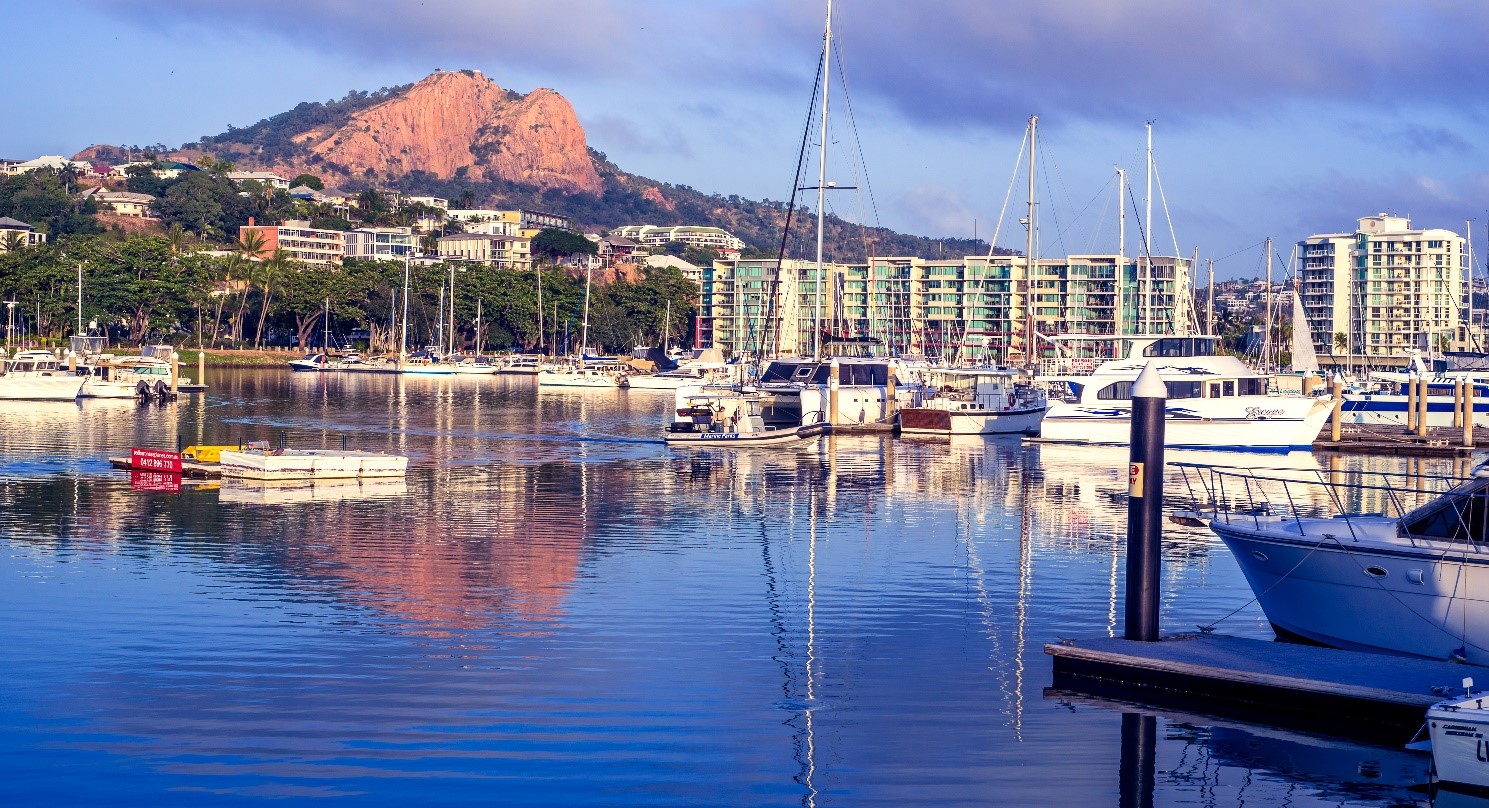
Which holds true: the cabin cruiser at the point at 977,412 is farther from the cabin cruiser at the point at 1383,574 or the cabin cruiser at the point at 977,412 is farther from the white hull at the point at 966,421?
the cabin cruiser at the point at 1383,574

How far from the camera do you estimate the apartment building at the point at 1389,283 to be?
16525 cm

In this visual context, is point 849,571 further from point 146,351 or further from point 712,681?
point 146,351

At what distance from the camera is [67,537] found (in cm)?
2905

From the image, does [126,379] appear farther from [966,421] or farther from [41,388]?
[966,421]

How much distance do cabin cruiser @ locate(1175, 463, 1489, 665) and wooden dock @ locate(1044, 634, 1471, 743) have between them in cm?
49

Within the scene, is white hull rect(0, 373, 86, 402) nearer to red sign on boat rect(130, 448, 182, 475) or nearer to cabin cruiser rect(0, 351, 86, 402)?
cabin cruiser rect(0, 351, 86, 402)

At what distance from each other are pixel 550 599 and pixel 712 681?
5662 mm

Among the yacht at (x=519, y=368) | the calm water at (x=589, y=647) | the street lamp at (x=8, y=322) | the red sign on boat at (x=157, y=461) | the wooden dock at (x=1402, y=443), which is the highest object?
the street lamp at (x=8, y=322)

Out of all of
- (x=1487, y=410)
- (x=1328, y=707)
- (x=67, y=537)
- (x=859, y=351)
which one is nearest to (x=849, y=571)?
(x=1328, y=707)

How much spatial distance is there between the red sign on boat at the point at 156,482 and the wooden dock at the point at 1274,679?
25378 mm

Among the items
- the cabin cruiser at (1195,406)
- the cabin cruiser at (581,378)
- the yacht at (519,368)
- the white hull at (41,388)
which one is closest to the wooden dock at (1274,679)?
the cabin cruiser at (1195,406)

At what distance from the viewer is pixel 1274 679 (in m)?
16.5

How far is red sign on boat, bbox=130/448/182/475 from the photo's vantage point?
39.6 metres

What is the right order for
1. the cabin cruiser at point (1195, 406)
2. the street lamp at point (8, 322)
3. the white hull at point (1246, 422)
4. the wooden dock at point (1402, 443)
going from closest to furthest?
1. the white hull at point (1246, 422)
2. the cabin cruiser at point (1195, 406)
3. the wooden dock at point (1402, 443)
4. the street lamp at point (8, 322)
